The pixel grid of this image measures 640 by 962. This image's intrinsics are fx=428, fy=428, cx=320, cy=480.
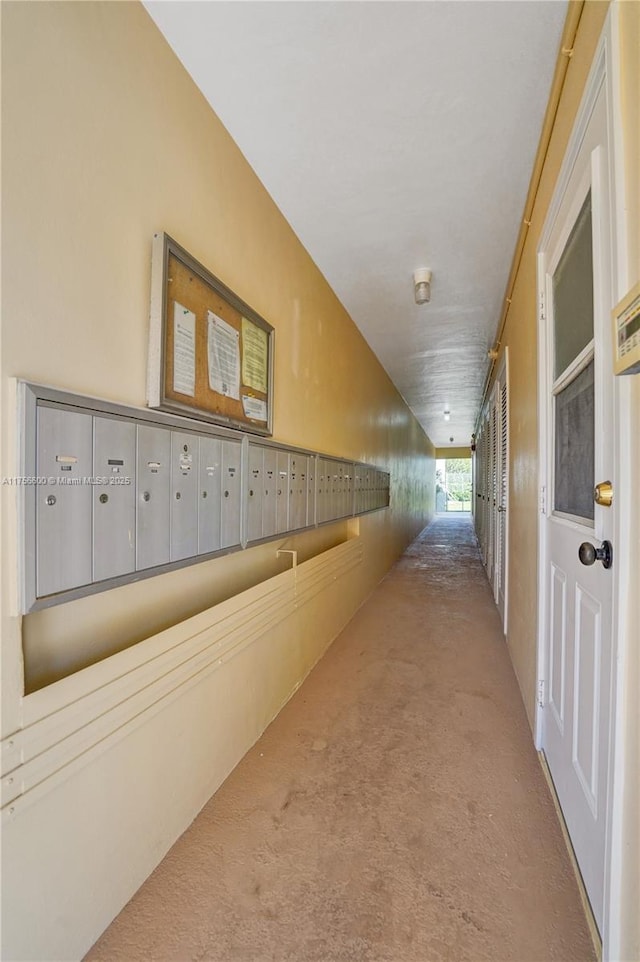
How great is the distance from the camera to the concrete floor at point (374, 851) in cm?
105

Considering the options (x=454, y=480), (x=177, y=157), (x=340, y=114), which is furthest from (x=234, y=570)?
(x=454, y=480)

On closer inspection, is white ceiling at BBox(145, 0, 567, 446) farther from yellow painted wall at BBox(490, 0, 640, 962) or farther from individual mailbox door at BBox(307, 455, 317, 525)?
individual mailbox door at BBox(307, 455, 317, 525)

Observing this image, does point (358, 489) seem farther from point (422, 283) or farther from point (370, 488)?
point (422, 283)

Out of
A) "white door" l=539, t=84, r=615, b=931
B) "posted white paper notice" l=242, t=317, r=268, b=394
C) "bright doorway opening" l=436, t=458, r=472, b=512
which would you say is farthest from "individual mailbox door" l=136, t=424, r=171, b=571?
"bright doorway opening" l=436, t=458, r=472, b=512

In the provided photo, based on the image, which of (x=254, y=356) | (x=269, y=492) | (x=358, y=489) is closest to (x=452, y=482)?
(x=358, y=489)

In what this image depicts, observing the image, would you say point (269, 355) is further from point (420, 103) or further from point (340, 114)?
point (420, 103)

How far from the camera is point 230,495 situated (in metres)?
1.56

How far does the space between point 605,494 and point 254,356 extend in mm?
1353

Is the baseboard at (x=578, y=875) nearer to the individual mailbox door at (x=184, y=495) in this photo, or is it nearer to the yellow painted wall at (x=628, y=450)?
the yellow painted wall at (x=628, y=450)

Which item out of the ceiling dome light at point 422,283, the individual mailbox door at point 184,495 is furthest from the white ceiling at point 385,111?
the individual mailbox door at point 184,495

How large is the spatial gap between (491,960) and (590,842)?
37 centimetres

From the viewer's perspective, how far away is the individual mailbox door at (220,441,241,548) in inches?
59.5

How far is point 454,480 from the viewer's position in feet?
52.6

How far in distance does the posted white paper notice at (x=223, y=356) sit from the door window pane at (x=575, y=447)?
1.18m
